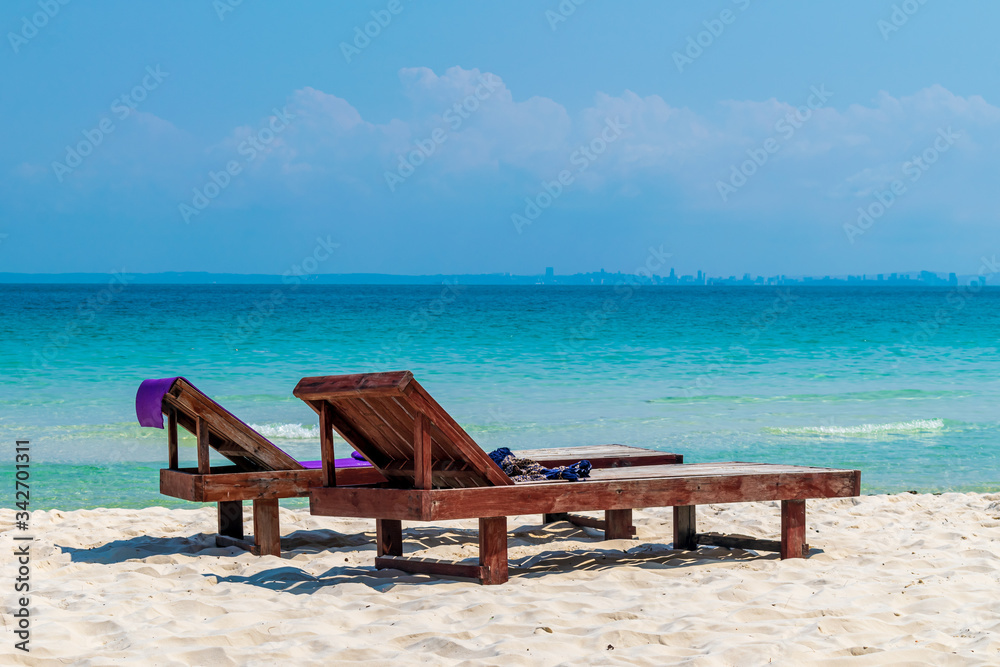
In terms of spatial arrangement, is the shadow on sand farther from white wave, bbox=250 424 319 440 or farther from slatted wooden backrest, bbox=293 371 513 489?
white wave, bbox=250 424 319 440

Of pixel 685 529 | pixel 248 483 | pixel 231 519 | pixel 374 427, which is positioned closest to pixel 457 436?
pixel 374 427

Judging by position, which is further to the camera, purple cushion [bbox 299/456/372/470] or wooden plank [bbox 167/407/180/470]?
purple cushion [bbox 299/456/372/470]

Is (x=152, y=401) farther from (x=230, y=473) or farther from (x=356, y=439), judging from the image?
(x=356, y=439)

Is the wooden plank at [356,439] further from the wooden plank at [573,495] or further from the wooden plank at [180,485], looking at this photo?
the wooden plank at [180,485]

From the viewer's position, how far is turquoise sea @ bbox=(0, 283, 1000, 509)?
440 inches

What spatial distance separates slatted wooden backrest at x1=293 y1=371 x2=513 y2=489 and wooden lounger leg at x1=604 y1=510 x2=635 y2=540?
1698 millimetres

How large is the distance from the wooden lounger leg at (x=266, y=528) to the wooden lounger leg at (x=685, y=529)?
2407 mm

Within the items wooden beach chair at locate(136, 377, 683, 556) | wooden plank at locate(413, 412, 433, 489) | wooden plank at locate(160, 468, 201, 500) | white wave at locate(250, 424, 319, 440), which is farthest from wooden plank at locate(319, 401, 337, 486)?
white wave at locate(250, 424, 319, 440)

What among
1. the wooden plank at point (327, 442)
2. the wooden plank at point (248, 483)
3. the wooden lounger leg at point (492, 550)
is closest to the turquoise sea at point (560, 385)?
the wooden plank at point (248, 483)

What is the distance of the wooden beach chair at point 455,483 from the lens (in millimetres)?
4395

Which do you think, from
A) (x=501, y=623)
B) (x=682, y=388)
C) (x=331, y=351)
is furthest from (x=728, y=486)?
(x=331, y=351)

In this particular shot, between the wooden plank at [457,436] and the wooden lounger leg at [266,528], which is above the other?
the wooden plank at [457,436]

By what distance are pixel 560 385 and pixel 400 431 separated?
14.0 m

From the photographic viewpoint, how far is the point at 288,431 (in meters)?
13.4
